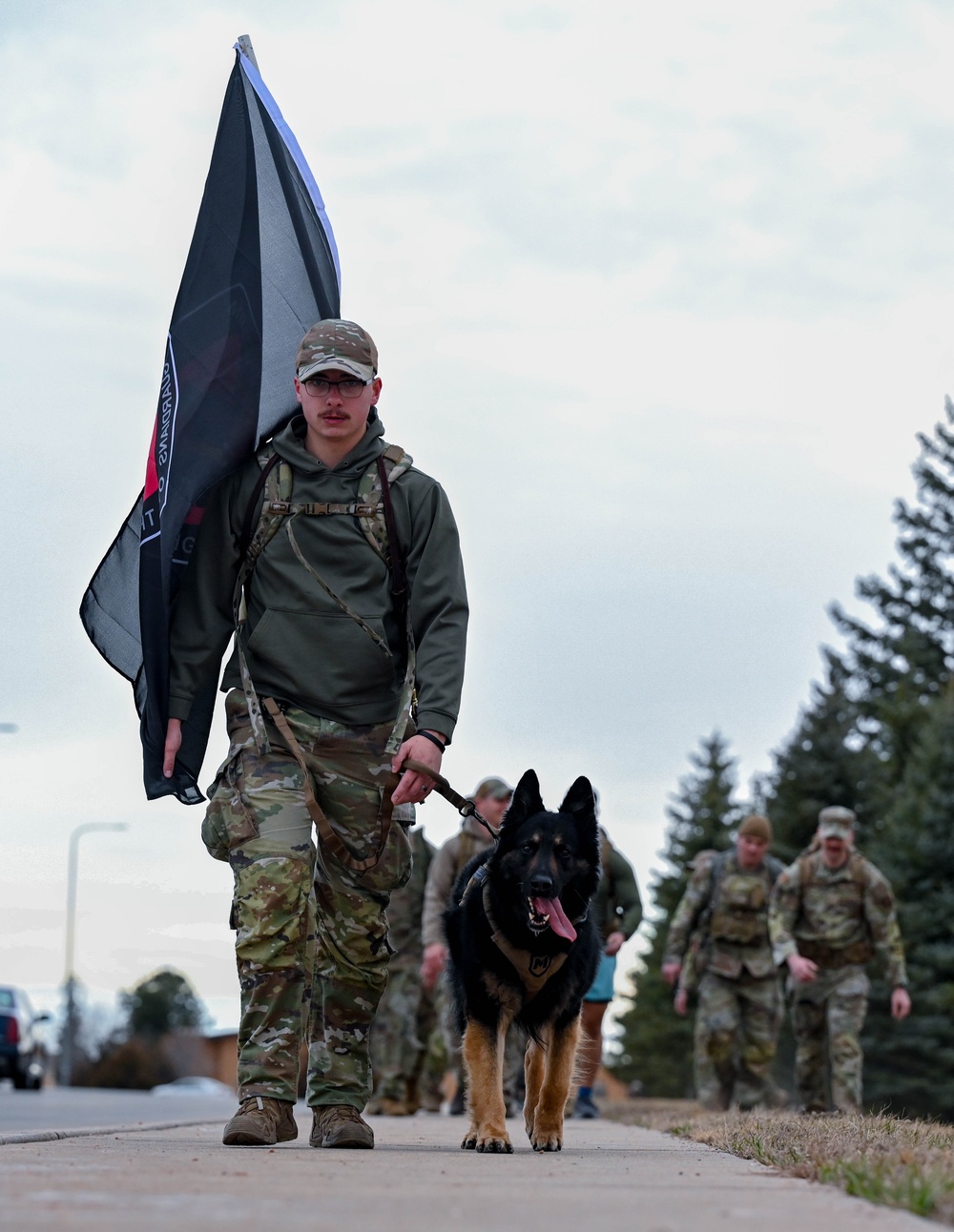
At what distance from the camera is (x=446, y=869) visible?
14.4 m

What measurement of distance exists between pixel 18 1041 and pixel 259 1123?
26.3 metres

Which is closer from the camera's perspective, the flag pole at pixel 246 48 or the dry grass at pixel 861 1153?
the dry grass at pixel 861 1153

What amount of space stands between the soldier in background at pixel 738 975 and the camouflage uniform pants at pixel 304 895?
9.02 metres

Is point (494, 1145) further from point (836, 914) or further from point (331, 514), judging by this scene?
point (836, 914)

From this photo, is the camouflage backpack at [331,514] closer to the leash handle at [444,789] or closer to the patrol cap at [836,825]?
the leash handle at [444,789]

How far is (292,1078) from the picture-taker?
7043 mm

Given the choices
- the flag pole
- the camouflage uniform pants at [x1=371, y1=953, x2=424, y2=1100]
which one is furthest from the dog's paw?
the camouflage uniform pants at [x1=371, y1=953, x2=424, y2=1100]

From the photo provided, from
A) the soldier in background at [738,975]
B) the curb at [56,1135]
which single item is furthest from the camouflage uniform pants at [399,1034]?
the curb at [56,1135]

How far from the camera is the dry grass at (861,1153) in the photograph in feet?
14.0

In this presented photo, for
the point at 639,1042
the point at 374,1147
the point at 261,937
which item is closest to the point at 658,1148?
the point at 374,1147

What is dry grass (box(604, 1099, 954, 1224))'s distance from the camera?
4266 mm

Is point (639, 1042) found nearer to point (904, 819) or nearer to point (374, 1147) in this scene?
point (904, 819)

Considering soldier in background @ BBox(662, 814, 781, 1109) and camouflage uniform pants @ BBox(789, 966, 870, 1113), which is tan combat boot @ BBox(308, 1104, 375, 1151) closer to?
camouflage uniform pants @ BBox(789, 966, 870, 1113)

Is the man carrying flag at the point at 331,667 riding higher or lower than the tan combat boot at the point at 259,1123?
higher
